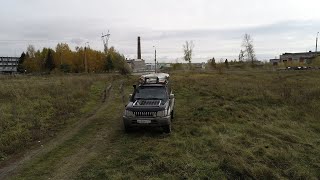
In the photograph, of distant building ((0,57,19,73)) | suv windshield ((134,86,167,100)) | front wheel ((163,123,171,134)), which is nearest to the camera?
front wheel ((163,123,171,134))

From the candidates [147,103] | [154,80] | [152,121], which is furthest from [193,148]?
[154,80]

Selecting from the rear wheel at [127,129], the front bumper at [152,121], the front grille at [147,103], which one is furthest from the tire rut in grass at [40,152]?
the front grille at [147,103]

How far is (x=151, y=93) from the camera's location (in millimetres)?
15430

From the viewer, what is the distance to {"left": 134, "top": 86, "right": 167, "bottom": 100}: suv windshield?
15.2m

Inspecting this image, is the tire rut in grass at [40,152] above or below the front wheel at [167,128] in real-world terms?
below

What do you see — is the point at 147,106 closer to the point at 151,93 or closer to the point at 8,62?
the point at 151,93

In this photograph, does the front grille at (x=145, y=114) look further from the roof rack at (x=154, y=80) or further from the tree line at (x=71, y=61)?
the tree line at (x=71, y=61)

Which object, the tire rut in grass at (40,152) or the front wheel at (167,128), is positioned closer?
the tire rut in grass at (40,152)

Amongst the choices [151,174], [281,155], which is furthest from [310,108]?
[151,174]

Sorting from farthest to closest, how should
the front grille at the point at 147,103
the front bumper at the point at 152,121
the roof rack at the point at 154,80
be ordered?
1. the roof rack at the point at 154,80
2. the front grille at the point at 147,103
3. the front bumper at the point at 152,121

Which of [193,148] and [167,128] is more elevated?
[167,128]

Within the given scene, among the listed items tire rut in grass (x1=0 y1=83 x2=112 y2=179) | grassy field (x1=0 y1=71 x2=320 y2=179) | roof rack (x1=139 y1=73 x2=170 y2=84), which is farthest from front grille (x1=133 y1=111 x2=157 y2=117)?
roof rack (x1=139 y1=73 x2=170 y2=84)

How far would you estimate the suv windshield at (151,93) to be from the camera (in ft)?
49.9

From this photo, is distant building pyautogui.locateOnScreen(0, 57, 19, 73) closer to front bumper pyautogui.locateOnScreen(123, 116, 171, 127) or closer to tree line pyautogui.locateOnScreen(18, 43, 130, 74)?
tree line pyautogui.locateOnScreen(18, 43, 130, 74)
